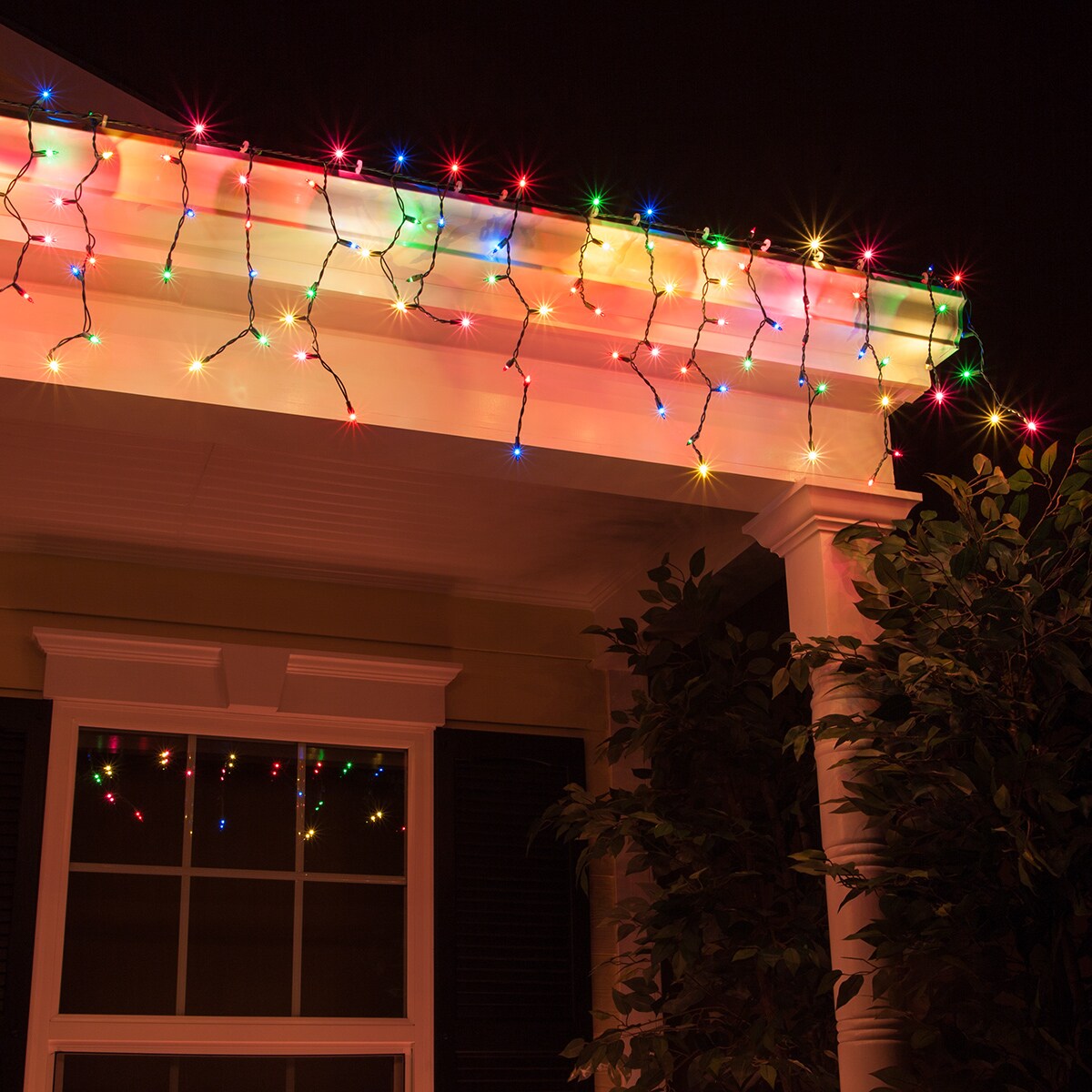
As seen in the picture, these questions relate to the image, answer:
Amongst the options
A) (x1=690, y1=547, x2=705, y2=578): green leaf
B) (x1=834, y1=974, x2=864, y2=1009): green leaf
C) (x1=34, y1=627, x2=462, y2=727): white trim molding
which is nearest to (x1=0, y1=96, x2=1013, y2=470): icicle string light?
(x1=690, y1=547, x2=705, y2=578): green leaf

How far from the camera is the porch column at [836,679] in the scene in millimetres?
2842

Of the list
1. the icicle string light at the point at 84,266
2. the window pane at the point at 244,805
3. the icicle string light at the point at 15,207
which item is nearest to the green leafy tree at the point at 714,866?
the window pane at the point at 244,805

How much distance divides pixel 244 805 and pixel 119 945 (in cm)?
57

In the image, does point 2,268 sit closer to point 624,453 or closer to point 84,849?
point 624,453

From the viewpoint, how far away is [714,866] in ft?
12.5

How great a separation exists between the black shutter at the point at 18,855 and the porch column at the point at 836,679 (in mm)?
2309

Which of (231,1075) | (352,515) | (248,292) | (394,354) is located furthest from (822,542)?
(231,1075)

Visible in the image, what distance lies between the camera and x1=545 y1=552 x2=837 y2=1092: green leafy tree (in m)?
3.28

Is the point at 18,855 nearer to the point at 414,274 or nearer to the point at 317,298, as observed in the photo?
the point at 317,298

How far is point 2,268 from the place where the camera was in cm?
289

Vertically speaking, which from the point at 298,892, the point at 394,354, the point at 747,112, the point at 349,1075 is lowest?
the point at 349,1075

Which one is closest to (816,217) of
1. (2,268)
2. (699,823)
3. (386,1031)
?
(699,823)

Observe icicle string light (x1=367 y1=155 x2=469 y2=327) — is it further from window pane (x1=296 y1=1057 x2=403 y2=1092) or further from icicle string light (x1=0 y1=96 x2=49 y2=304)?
window pane (x1=296 y1=1057 x2=403 y2=1092)

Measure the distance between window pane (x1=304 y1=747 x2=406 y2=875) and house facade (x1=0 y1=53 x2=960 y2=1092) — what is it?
11 millimetres
